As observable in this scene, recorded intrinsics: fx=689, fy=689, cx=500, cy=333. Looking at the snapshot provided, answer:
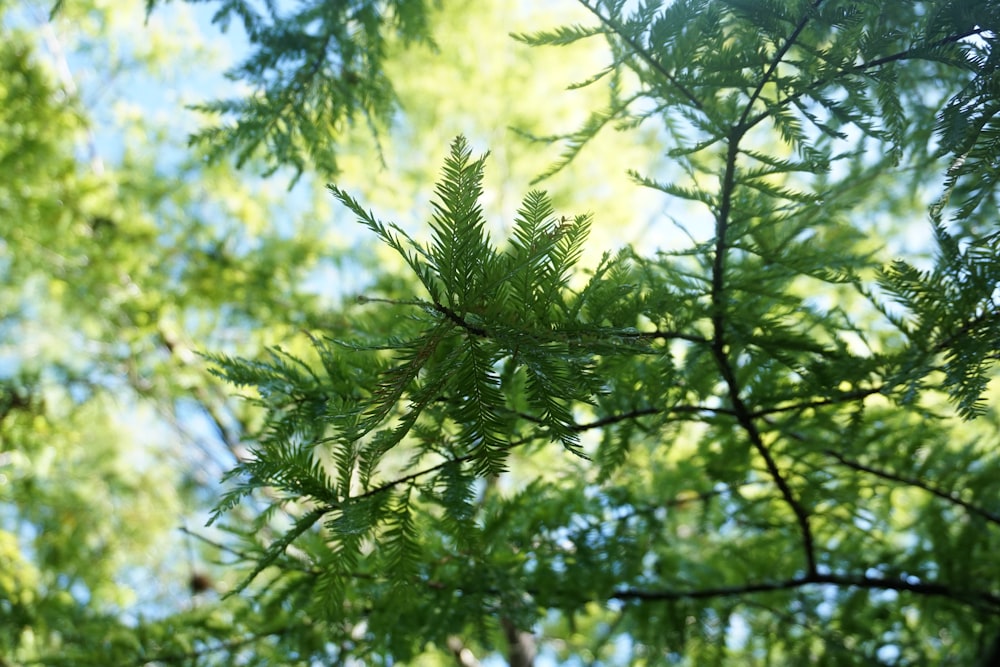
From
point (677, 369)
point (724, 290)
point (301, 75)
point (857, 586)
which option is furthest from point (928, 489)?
point (301, 75)

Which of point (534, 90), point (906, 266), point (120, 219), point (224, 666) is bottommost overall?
point (224, 666)

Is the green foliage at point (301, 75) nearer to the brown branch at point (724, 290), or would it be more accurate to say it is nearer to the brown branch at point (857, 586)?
the brown branch at point (724, 290)

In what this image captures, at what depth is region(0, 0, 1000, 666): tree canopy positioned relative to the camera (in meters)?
1.02

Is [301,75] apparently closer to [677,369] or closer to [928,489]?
[677,369]

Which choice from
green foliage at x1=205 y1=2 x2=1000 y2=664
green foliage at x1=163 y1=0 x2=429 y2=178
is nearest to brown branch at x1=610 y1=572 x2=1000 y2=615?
green foliage at x1=205 y1=2 x2=1000 y2=664

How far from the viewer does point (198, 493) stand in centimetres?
652

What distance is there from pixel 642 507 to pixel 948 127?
1436 mm

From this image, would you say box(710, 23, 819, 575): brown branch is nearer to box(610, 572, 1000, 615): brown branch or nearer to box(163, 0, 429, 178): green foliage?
box(610, 572, 1000, 615): brown branch

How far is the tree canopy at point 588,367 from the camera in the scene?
102cm

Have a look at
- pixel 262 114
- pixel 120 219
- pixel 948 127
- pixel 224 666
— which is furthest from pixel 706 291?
pixel 120 219

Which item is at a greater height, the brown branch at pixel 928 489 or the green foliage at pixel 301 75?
the green foliage at pixel 301 75

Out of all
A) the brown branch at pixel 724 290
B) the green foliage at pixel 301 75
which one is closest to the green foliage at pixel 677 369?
the brown branch at pixel 724 290

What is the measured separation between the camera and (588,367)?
3.05 feet

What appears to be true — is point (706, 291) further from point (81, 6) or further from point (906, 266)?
point (81, 6)
